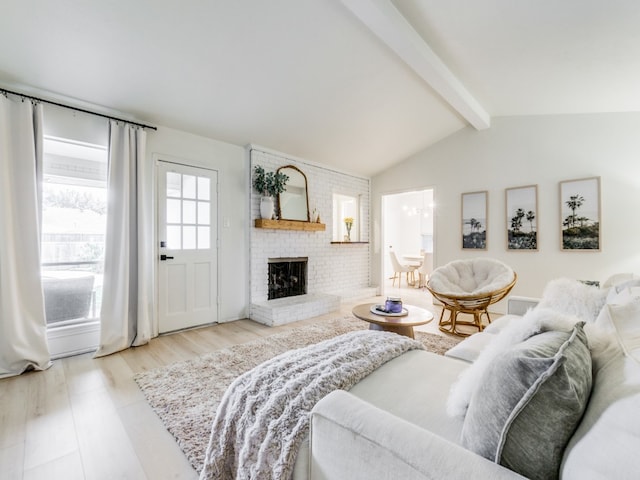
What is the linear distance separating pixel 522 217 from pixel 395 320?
2.94 m

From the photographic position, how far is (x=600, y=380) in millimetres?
707

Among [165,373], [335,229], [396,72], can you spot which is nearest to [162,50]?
[396,72]

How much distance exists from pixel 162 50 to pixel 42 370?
281 cm

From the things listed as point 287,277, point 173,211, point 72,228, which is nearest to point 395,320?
point 287,277

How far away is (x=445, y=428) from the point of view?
94 centimetres

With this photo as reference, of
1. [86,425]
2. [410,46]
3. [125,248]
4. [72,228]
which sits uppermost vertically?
[410,46]

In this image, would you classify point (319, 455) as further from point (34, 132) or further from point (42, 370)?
point (34, 132)

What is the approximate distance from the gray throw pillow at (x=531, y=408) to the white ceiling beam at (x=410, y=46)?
8.11ft

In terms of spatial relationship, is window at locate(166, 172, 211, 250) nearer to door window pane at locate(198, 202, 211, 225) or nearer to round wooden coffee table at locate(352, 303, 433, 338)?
door window pane at locate(198, 202, 211, 225)

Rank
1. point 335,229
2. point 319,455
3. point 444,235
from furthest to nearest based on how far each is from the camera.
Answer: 1. point 335,229
2. point 444,235
3. point 319,455

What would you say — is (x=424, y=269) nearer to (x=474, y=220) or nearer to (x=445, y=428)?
(x=474, y=220)

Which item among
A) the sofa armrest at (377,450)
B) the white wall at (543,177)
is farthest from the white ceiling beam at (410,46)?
the sofa armrest at (377,450)

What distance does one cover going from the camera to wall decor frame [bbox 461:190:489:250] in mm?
4422

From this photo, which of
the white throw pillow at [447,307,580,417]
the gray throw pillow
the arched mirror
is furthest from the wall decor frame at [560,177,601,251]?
the gray throw pillow
